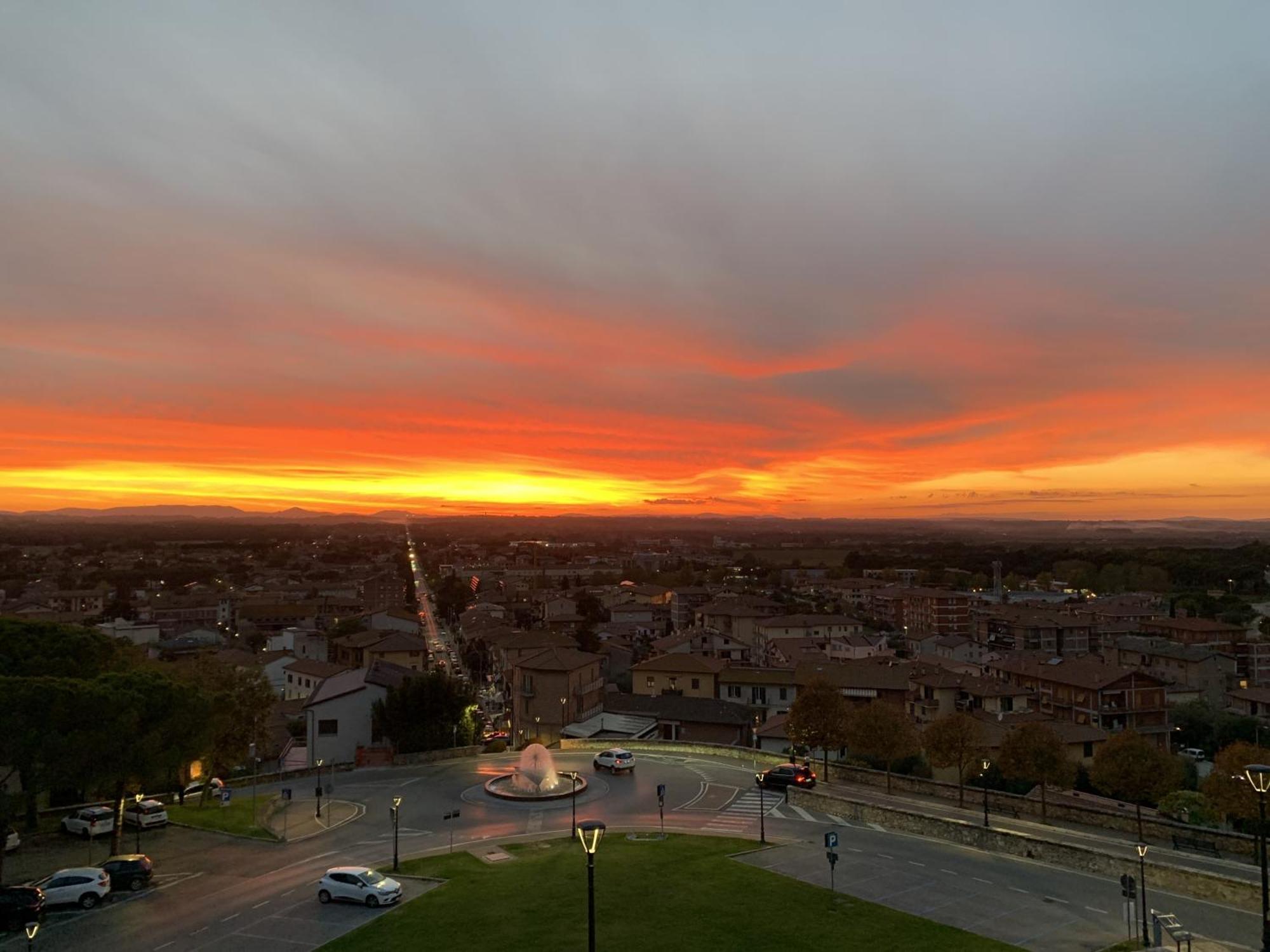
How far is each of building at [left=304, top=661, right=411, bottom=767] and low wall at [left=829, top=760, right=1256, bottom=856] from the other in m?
31.8

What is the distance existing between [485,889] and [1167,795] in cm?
3133

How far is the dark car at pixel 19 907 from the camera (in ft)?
77.7

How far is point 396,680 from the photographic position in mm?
60094

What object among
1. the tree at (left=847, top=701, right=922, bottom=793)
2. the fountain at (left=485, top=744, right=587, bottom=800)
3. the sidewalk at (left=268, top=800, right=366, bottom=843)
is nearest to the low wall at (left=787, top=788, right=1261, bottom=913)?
the tree at (left=847, top=701, right=922, bottom=793)

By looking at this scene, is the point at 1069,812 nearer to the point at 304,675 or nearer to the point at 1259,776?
the point at 1259,776

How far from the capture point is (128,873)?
2720cm

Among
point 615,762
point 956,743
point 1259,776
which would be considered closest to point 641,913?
point 1259,776

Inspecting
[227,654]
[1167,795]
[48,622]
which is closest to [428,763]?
[48,622]

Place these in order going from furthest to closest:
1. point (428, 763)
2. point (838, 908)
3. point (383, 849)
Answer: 1. point (428, 763)
2. point (383, 849)
3. point (838, 908)

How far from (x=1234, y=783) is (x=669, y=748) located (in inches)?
Answer: 1214

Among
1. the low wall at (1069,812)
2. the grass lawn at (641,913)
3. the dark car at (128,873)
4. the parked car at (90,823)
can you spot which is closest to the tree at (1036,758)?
the low wall at (1069,812)

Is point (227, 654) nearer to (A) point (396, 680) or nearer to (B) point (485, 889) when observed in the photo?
(A) point (396, 680)

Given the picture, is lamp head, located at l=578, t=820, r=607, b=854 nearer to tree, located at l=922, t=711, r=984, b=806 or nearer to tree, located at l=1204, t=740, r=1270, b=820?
tree, located at l=1204, t=740, r=1270, b=820

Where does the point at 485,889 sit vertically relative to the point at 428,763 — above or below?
above
